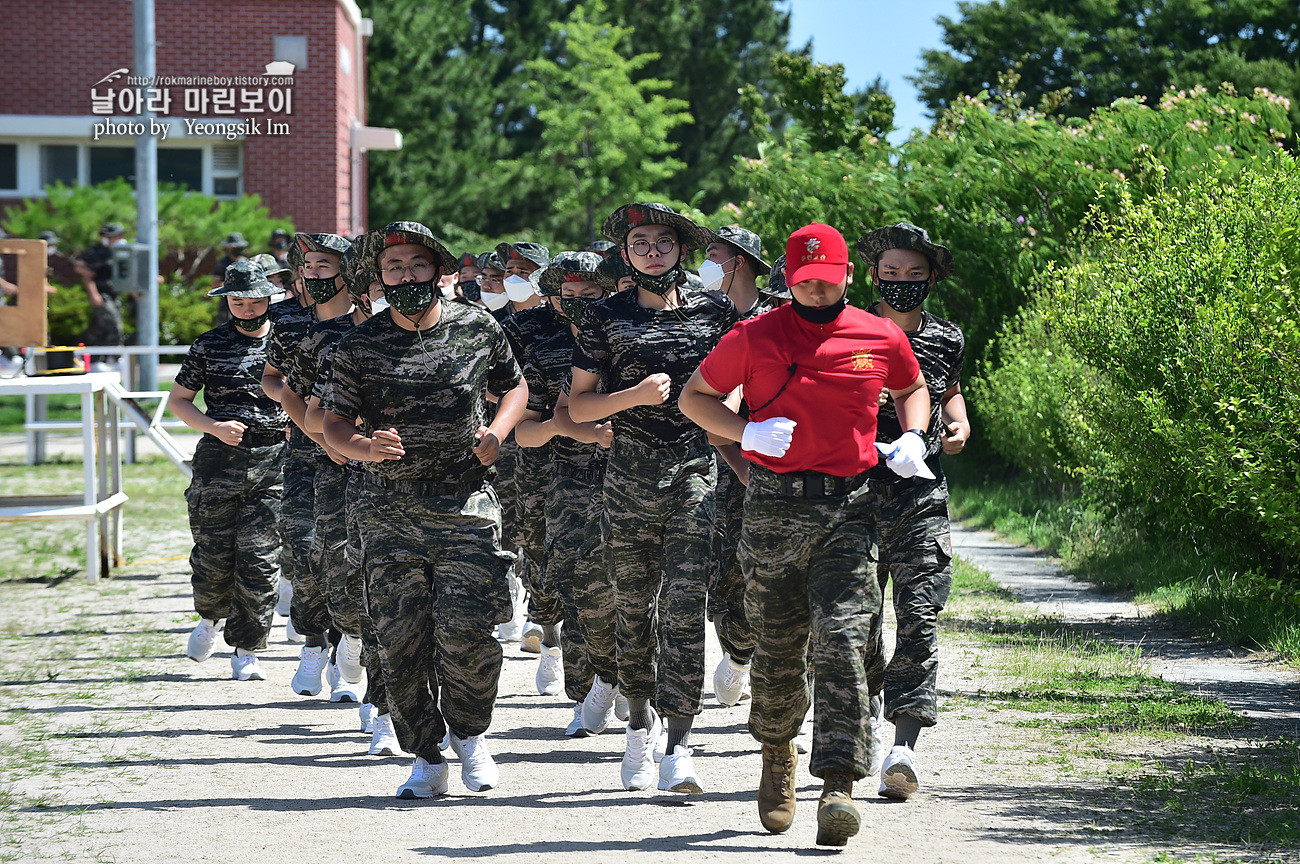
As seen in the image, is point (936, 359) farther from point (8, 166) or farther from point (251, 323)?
point (8, 166)

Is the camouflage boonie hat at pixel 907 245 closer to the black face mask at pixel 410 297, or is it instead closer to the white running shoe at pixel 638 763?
Result: the black face mask at pixel 410 297

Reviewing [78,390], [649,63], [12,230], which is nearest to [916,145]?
[78,390]

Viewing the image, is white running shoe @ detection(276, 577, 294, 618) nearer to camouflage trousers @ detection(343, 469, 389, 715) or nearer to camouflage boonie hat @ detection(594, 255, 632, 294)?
camouflage trousers @ detection(343, 469, 389, 715)

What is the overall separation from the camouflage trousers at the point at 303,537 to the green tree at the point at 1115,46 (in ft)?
119

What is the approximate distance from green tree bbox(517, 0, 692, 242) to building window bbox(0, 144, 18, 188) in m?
17.3

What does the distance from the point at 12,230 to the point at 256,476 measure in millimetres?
25107

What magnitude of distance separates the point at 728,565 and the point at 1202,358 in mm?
3121

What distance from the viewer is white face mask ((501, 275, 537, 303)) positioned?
10.7 m

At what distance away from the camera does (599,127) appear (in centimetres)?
5034

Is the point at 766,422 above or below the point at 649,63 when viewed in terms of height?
below

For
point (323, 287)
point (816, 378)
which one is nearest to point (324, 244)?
point (323, 287)

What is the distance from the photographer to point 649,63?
60.3 metres

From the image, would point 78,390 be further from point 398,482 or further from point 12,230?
point 12,230

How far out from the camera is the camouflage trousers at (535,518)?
9617mm
